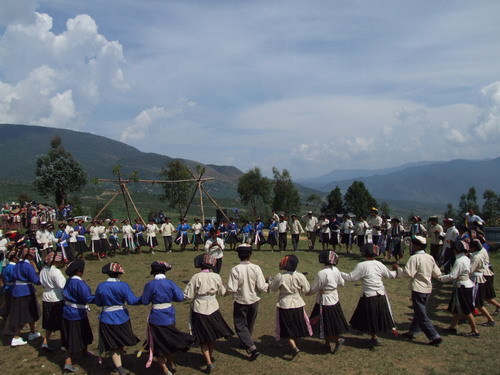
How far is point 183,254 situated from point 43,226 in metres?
6.32

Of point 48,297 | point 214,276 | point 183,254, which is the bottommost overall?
point 183,254

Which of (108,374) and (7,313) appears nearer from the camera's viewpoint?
(108,374)

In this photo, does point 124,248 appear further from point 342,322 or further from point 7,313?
point 342,322

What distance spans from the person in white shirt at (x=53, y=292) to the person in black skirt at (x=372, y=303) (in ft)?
17.0

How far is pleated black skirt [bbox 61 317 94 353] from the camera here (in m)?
6.58

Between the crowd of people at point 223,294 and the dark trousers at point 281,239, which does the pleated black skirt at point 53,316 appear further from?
the dark trousers at point 281,239

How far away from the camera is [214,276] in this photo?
6.62 m

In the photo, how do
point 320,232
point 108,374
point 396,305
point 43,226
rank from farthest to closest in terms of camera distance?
point 320,232 → point 43,226 → point 396,305 → point 108,374

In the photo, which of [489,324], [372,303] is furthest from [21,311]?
[489,324]

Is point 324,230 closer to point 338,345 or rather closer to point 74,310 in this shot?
point 338,345

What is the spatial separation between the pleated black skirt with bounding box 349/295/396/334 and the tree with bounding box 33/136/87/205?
33.8 meters

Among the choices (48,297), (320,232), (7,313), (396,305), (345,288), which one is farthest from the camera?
(320,232)

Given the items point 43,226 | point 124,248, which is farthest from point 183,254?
point 43,226

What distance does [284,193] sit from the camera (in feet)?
162
